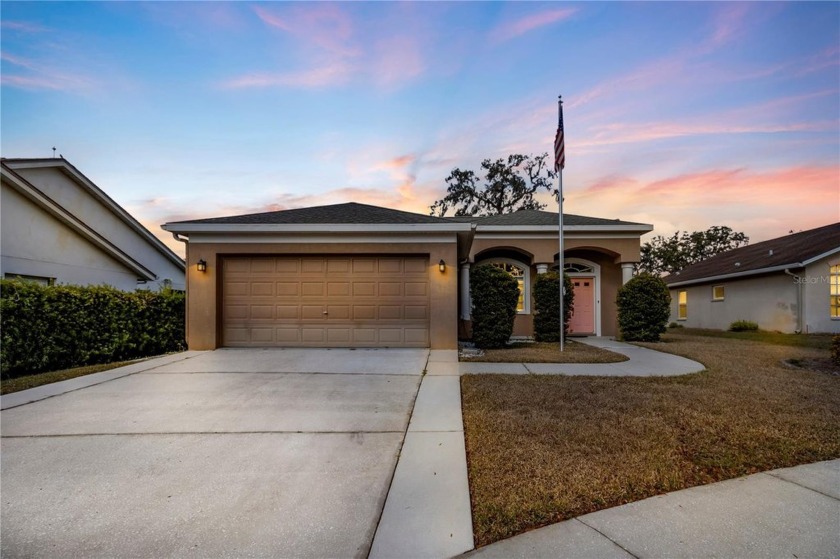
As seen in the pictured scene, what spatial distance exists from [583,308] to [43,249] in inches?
650

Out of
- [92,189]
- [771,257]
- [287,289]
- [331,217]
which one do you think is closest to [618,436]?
[287,289]

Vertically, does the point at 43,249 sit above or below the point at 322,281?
above

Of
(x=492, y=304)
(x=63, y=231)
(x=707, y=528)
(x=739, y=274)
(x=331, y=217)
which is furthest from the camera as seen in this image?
(x=739, y=274)

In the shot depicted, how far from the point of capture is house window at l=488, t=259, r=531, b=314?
1318 centimetres

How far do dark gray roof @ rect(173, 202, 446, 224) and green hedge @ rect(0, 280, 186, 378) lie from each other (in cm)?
235

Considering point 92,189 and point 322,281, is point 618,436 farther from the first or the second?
point 92,189

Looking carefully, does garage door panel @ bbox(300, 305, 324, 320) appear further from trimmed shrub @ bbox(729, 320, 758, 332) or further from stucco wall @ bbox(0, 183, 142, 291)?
trimmed shrub @ bbox(729, 320, 758, 332)

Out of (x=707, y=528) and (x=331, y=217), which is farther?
(x=331, y=217)

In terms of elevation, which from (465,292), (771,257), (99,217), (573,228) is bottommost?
(465,292)

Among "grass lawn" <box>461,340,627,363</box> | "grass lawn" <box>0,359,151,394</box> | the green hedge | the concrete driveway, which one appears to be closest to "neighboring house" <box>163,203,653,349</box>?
the green hedge

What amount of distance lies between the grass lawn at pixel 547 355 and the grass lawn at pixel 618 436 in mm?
1659

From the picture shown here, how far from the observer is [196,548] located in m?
2.07

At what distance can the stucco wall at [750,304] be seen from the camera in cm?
1462

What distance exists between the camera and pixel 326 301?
30.3 ft
